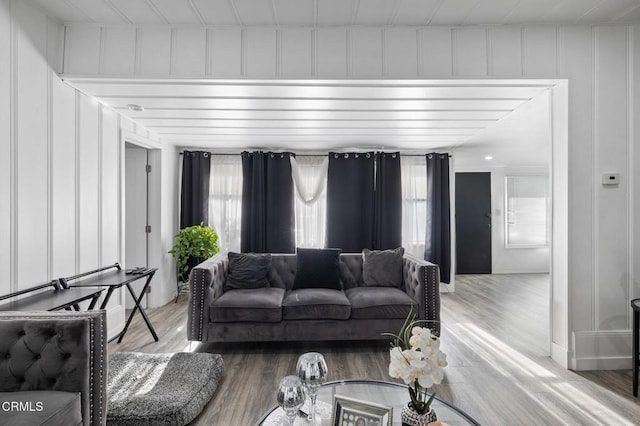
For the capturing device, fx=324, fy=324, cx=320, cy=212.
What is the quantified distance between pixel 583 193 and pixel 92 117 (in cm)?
429

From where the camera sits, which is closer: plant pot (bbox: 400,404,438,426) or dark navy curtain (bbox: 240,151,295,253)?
plant pot (bbox: 400,404,438,426)

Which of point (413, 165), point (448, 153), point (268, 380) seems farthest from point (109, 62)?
point (448, 153)

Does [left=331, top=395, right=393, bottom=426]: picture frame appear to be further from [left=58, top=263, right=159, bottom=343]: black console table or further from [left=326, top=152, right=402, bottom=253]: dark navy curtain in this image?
[left=326, top=152, right=402, bottom=253]: dark navy curtain

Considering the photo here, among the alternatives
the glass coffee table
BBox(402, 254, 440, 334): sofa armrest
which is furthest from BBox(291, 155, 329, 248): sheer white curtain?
the glass coffee table

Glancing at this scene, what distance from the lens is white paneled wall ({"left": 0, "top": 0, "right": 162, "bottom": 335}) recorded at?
2.10 m

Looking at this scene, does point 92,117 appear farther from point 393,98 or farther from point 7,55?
point 393,98

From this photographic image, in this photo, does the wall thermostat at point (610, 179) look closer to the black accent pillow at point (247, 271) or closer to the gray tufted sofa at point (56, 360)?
the black accent pillow at point (247, 271)

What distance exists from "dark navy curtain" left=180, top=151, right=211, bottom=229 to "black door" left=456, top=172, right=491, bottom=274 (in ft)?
16.2

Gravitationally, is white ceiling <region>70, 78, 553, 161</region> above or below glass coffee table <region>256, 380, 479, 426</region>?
above

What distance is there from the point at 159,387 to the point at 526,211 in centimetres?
730

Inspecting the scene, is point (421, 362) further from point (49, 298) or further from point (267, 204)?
point (267, 204)

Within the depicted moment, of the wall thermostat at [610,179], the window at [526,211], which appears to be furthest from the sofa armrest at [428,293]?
the window at [526,211]

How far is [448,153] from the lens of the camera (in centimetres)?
525

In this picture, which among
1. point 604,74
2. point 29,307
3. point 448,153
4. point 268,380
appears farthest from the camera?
point 448,153
